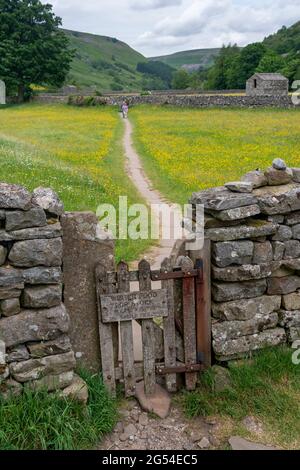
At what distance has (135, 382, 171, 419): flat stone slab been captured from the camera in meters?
6.29

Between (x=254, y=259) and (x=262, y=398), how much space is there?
1710 mm

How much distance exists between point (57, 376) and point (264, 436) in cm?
246

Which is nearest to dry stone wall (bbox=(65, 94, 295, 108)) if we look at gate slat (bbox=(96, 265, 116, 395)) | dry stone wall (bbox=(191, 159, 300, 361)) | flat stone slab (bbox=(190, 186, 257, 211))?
dry stone wall (bbox=(191, 159, 300, 361))

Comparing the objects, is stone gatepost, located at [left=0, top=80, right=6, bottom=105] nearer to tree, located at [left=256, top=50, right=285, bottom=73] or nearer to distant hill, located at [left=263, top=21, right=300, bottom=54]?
tree, located at [left=256, top=50, right=285, bottom=73]

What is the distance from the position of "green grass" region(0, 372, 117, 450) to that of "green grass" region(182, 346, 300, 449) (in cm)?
121

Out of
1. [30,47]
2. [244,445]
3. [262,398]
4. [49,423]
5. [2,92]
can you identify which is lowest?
[244,445]

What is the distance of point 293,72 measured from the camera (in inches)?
4087

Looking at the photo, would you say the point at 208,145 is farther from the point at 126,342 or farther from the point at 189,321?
the point at 126,342

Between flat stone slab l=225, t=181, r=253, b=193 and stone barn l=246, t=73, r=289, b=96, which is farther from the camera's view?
stone barn l=246, t=73, r=289, b=96

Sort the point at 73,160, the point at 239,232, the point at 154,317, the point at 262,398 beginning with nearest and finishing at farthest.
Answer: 1. the point at 262,398
2. the point at 239,232
3. the point at 154,317
4. the point at 73,160

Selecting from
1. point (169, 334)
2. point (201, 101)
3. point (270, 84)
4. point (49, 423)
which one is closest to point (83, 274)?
point (169, 334)

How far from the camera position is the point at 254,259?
21.7 ft
